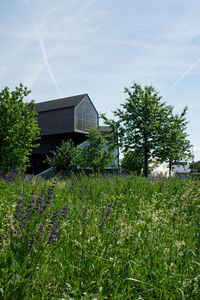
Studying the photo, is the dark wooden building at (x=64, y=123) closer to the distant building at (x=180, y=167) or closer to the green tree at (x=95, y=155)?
the green tree at (x=95, y=155)

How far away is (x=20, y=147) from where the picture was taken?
59.0 feet

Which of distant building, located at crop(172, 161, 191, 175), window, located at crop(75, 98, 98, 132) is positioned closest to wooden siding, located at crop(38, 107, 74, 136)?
window, located at crop(75, 98, 98, 132)

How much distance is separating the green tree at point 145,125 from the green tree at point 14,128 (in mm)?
7586

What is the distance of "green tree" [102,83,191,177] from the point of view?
68.3ft

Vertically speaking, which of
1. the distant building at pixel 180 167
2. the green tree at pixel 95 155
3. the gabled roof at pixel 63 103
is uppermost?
the gabled roof at pixel 63 103

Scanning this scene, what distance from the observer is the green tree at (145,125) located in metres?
20.8

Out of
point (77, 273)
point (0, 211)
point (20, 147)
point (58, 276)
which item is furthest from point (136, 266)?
point (20, 147)

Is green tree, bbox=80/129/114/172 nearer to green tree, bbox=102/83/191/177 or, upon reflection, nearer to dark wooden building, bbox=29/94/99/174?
Answer: green tree, bbox=102/83/191/177

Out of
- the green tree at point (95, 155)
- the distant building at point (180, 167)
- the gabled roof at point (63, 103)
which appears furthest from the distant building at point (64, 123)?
the distant building at point (180, 167)

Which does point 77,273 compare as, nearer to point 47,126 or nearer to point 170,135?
point 170,135

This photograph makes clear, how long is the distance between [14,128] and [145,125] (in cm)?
1053

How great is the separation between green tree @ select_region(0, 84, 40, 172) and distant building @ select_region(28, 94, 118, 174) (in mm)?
19169

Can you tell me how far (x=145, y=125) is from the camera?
67.0ft

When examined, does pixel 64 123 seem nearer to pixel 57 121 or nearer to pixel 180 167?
pixel 57 121
